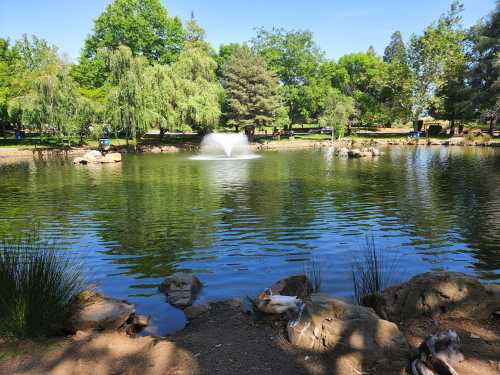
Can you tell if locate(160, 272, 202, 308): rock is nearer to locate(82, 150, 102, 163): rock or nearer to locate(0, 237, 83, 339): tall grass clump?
locate(0, 237, 83, 339): tall grass clump

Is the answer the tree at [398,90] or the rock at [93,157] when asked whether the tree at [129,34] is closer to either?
the rock at [93,157]

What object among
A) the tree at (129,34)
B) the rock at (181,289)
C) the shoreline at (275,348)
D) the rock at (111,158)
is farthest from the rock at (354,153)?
the tree at (129,34)

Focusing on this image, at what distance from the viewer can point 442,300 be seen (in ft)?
18.0

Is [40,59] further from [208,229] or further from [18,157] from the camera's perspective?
[208,229]

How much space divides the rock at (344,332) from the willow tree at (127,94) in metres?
40.5

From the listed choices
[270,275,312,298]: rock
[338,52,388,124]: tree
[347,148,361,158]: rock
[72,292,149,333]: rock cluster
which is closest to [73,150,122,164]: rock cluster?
[347,148,361,158]: rock

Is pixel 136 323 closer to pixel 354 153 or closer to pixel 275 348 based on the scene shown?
pixel 275 348

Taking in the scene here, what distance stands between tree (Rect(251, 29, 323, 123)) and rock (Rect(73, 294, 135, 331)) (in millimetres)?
60587

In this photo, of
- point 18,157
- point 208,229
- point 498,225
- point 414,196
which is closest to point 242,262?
point 208,229

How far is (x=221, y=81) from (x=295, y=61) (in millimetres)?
13257

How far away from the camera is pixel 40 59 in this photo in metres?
68.4

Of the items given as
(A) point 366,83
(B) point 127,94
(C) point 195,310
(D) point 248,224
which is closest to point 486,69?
(A) point 366,83

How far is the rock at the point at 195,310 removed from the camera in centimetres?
654

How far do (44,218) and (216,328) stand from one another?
11023mm
